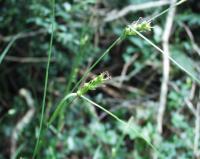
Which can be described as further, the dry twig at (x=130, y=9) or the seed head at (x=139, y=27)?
the dry twig at (x=130, y=9)

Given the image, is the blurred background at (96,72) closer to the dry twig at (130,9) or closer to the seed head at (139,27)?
the dry twig at (130,9)

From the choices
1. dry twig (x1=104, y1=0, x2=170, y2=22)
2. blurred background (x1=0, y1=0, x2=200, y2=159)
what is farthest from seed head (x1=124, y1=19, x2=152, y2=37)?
dry twig (x1=104, y1=0, x2=170, y2=22)

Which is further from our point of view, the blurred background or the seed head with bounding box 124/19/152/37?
the blurred background

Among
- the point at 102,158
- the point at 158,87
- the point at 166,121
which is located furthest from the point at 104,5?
the point at 102,158

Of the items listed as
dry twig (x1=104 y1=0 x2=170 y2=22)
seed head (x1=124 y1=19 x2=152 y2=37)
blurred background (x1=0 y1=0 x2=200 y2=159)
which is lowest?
blurred background (x1=0 y1=0 x2=200 y2=159)

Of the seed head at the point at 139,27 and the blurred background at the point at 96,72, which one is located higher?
the seed head at the point at 139,27

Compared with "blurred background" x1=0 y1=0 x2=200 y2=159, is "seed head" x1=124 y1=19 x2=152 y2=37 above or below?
above

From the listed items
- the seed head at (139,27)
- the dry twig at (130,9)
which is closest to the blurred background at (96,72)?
the dry twig at (130,9)

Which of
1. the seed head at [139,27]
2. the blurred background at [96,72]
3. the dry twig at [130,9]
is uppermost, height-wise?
the seed head at [139,27]

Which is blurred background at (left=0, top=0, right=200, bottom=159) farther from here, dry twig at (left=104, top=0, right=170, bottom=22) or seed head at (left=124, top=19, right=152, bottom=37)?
seed head at (left=124, top=19, right=152, bottom=37)

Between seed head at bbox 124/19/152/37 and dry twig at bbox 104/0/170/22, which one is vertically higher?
seed head at bbox 124/19/152/37

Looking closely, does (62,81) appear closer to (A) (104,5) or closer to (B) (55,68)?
(B) (55,68)
